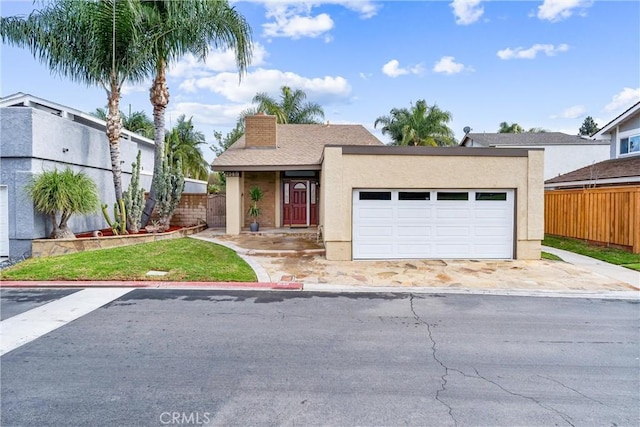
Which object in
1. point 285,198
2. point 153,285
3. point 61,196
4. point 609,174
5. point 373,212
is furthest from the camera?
point 285,198

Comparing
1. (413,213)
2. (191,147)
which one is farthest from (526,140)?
(191,147)

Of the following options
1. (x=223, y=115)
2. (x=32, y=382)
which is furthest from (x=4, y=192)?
(x=223, y=115)

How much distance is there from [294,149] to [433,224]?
9.07 m

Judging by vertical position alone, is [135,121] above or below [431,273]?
above

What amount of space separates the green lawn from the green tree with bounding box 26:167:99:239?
1462mm

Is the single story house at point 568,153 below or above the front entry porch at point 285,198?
above

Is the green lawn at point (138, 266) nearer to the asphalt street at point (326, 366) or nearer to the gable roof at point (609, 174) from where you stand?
the asphalt street at point (326, 366)

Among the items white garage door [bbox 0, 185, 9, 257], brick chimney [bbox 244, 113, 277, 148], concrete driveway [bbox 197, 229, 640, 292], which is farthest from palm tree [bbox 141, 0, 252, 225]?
concrete driveway [bbox 197, 229, 640, 292]

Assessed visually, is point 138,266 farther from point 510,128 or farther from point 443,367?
point 510,128

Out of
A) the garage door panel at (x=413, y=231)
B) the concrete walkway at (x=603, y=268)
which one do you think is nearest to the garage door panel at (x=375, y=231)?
the garage door panel at (x=413, y=231)

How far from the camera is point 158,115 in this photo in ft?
48.5

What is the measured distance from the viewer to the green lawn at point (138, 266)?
349 inches

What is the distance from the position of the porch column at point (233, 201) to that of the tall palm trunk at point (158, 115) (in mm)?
3000

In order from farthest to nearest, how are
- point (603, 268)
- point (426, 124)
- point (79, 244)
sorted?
point (426, 124) → point (79, 244) → point (603, 268)
